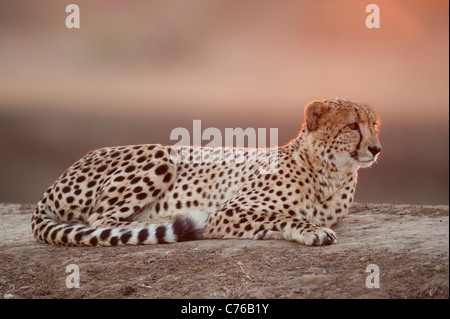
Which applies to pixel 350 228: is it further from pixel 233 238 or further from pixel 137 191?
pixel 137 191

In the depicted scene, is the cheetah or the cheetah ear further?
the cheetah ear

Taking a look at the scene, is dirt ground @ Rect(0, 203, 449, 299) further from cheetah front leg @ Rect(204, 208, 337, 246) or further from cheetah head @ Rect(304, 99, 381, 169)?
cheetah head @ Rect(304, 99, 381, 169)

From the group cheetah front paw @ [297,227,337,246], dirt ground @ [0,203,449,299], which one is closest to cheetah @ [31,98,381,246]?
cheetah front paw @ [297,227,337,246]

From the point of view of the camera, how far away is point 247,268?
3492mm

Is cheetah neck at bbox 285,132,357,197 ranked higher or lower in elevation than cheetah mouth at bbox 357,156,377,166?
lower

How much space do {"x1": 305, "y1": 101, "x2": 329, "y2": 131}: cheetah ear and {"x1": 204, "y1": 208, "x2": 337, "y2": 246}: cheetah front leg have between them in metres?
0.70

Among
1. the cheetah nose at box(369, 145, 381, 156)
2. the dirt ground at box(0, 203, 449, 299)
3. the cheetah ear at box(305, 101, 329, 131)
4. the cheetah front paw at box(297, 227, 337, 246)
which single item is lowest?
the dirt ground at box(0, 203, 449, 299)

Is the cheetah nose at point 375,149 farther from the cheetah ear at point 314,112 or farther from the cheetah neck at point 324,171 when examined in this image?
the cheetah ear at point 314,112

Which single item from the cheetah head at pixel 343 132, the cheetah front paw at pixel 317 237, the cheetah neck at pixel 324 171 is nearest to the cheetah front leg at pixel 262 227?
the cheetah front paw at pixel 317 237

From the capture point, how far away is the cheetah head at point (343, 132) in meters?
4.27

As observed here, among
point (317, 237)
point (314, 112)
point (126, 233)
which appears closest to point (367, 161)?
point (314, 112)

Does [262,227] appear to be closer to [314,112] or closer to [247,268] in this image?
[247,268]

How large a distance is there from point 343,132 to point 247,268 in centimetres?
134

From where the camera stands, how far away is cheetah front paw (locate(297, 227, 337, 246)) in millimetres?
3828
